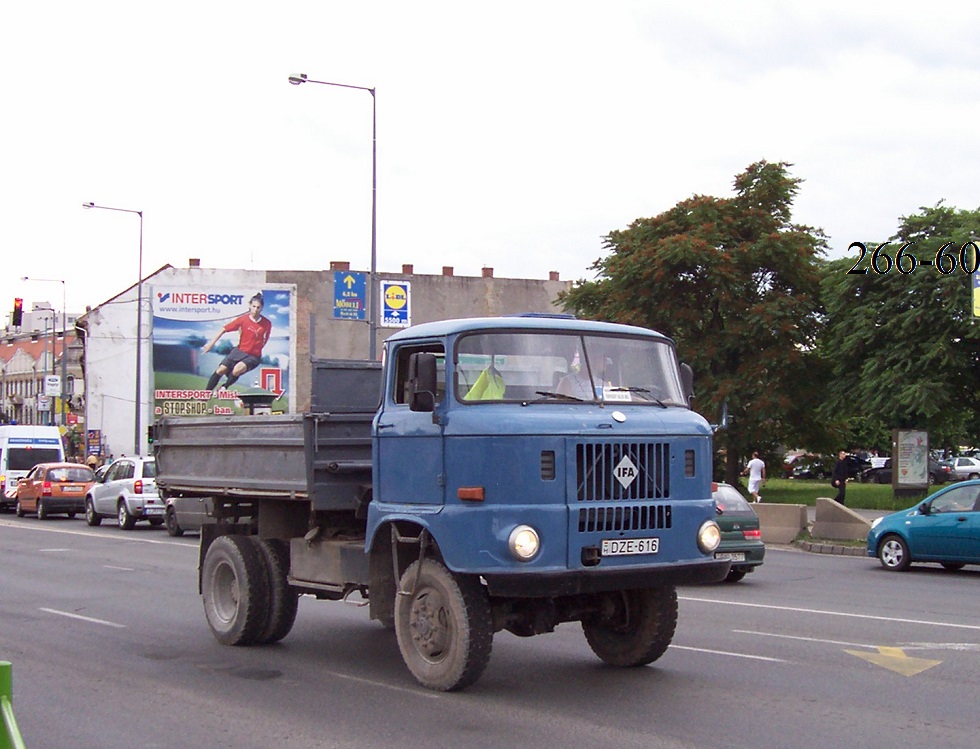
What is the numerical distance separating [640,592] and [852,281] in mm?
25853

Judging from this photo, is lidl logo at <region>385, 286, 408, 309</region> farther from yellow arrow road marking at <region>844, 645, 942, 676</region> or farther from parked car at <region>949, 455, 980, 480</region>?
parked car at <region>949, 455, 980, 480</region>

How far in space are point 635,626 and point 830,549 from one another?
14.4 m

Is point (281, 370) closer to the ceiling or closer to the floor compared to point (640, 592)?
closer to the ceiling

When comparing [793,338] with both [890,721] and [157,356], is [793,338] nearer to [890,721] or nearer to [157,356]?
[890,721]

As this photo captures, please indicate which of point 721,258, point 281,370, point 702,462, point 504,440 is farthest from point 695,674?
point 281,370

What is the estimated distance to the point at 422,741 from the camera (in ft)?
23.9

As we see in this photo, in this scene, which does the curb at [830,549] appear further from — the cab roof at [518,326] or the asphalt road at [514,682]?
the cab roof at [518,326]

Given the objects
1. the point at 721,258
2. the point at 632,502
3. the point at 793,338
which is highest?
the point at 721,258

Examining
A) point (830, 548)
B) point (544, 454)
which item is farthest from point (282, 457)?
point (830, 548)

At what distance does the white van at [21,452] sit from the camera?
38.6m

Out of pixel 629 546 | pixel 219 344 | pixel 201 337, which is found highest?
pixel 201 337

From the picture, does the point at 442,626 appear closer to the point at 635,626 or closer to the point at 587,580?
the point at 587,580

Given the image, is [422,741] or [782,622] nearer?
[422,741]

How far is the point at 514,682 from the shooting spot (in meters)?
9.21
